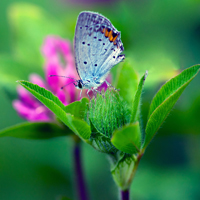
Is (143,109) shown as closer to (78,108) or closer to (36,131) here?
(36,131)

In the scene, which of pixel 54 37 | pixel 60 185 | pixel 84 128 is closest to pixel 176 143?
pixel 60 185

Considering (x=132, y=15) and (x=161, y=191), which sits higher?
(x=132, y=15)

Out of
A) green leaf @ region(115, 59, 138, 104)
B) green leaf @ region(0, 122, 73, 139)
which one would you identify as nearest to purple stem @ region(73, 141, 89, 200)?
green leaf @ region(0, 122, 73, 139)

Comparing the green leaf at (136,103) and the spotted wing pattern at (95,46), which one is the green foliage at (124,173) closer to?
the green leaf at (136,103)

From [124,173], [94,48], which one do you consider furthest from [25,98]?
[124,173]

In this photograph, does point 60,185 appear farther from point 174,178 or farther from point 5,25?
point 5,25
